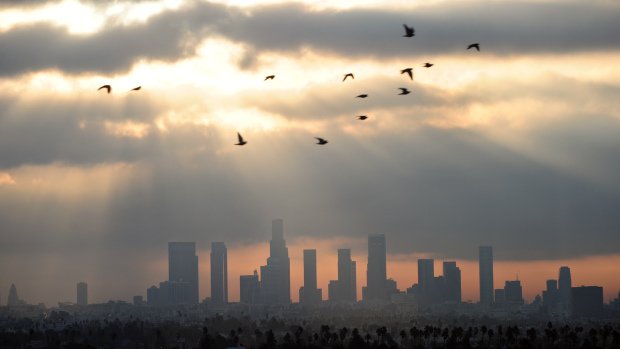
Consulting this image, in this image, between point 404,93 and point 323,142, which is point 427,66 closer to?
point 404,93

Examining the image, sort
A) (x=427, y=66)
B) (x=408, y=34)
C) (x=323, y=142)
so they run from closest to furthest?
(x=408, y=34) < (x=427, y=66) < (x=323, y=142)

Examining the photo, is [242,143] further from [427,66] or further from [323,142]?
[427,66]

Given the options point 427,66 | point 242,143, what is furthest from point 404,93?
point 242,143

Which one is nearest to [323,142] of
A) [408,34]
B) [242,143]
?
[242,143]

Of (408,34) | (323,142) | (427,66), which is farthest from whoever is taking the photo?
(323,142)

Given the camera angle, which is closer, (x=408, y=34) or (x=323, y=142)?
(x=408, y=34)

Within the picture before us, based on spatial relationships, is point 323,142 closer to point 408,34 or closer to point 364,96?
point 364,96

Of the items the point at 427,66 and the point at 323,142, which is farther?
the point at 323,142
